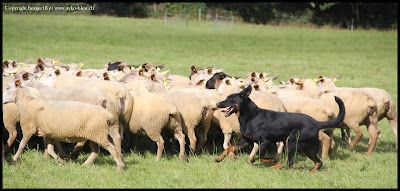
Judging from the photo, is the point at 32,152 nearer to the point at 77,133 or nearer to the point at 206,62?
the point at 77,133

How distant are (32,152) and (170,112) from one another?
2119 millimetres

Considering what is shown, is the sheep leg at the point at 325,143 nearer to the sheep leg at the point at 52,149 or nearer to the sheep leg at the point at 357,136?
the sheep leg at the point at 357,136

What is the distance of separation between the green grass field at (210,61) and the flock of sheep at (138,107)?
392 millimetres

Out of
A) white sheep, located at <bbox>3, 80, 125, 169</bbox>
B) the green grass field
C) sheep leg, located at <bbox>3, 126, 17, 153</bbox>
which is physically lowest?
the green grass field

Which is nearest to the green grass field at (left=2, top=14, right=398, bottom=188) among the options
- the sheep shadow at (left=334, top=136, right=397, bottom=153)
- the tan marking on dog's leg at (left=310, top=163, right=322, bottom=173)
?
the sheep shadow at (left=334, top=136, right=397, bottom=153)

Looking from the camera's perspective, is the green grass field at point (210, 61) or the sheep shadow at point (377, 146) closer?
the green grass field at point (210, 61)

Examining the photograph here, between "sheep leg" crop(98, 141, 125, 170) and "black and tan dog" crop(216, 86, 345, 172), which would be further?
"black and tan dog" crop(216, 86, 345, 172)

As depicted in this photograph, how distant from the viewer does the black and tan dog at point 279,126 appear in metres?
9.00

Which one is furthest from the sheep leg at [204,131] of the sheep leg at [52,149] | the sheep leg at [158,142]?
the sheep leg at [52,149]

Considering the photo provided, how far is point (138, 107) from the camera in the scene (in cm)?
975

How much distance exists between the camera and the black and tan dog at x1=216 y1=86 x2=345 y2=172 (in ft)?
29.5

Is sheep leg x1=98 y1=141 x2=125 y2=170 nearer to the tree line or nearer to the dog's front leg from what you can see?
the dog's front leg

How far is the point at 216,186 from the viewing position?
8.02 metres

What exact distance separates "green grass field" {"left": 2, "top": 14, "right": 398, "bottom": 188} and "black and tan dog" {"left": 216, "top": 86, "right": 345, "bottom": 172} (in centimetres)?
33
